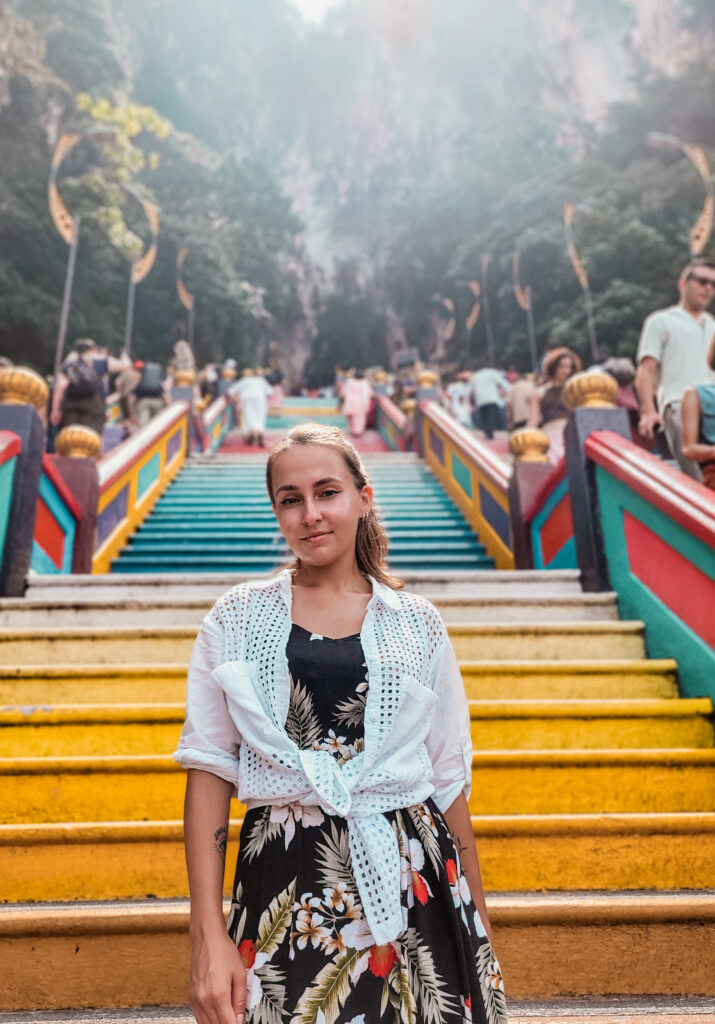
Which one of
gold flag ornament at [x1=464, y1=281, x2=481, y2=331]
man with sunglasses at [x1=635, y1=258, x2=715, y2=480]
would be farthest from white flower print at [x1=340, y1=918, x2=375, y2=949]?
gold flag ornament at [x1=464, y1=281, x2=481, y2=331]

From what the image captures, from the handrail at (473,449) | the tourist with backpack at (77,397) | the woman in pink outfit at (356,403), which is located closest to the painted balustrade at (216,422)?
the woman in pink outfit at (356,403)

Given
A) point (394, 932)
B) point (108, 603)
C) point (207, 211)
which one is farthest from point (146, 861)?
point (207, 211)

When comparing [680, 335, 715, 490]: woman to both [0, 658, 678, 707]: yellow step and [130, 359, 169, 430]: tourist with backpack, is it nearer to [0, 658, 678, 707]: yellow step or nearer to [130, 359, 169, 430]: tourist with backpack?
[0, 658, 678, 707]: yellow step

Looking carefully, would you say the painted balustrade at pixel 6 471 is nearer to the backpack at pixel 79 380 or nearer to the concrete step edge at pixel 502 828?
the concrete step edge at pixel 502 828

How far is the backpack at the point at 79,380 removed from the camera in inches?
265

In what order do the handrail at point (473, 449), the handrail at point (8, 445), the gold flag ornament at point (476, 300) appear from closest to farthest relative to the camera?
1. the handrail at point (8, 445)
2. the handrail at point (473, 449)
3. the gold flag ornament at point (476, 300)

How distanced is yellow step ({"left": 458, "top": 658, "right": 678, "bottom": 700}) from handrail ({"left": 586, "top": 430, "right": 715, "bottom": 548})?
0.56 metres

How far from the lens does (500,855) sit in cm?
183

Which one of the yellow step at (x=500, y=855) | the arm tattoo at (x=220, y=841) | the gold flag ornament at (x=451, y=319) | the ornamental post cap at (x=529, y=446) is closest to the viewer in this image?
the arm tattoo at (x=220, y=841)

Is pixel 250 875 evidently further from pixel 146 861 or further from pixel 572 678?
pixel 572 678

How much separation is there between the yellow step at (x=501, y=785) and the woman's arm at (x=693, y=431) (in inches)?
47.8

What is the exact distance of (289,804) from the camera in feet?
3.33

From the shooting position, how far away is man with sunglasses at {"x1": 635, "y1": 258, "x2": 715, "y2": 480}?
337cm

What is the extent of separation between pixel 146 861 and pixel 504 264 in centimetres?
2915
